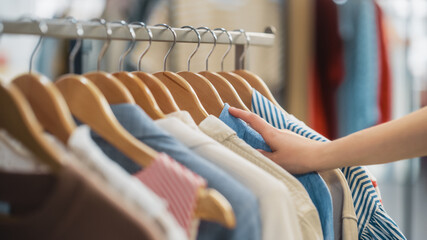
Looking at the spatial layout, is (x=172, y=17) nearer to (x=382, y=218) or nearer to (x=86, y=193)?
(x=382, y=218)

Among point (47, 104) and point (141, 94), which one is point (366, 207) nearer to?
point (141, 94)

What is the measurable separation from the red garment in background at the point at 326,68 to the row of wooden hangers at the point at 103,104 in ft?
6.48

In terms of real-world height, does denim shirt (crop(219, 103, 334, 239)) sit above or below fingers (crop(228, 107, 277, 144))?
below

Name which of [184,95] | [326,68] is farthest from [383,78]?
[184,95]

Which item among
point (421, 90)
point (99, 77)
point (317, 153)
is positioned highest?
point (99, 77)

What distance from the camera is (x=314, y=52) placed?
301 cm

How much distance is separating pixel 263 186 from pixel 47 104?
0.30 meters

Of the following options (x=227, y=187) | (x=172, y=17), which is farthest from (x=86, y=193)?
(x=172, y=17)

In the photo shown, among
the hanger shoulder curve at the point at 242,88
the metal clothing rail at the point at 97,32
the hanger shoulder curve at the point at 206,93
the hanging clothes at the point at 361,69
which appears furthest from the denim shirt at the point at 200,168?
the hanging clothes at the point at 361,69

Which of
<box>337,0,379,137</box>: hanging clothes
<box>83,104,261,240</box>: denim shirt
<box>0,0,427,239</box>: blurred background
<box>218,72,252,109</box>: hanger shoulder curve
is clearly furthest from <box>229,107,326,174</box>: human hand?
<box>337,0,379,137</box>: hanging clothes

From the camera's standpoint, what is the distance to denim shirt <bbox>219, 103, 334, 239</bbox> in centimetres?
82

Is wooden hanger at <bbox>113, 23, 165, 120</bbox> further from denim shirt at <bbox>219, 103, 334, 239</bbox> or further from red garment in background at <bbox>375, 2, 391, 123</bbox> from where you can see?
red garment in background at <bbox>375, 2, 391, 123</bbox>

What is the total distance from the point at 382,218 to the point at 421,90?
241cm

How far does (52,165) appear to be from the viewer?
1.87 feet
